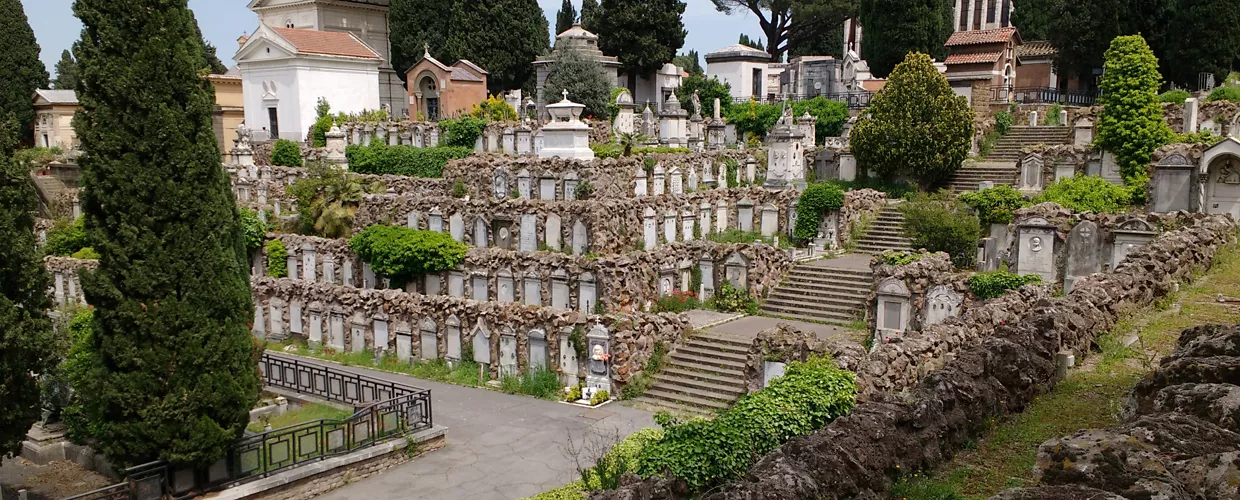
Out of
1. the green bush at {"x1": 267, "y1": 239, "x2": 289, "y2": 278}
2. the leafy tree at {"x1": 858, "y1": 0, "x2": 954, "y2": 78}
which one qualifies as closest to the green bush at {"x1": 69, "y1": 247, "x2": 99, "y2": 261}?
the green bush at {"x1": 267, "y1": 239, "x2": 289, "y2": 278}

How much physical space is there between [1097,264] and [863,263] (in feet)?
20.5

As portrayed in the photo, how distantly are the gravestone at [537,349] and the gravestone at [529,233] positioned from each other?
18.1 feet

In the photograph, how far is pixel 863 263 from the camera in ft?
82.1

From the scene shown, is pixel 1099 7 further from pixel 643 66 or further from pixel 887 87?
pixel 643 66

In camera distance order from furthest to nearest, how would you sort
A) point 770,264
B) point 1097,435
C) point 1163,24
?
point 1163,24 < point 770,264 < point 1097,435

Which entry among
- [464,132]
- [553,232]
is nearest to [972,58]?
[464,132]

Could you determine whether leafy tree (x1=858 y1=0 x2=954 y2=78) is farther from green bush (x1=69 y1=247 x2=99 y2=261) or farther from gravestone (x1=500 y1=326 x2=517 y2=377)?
green bush (x1=69 y1=247 x2=99 y2=261)

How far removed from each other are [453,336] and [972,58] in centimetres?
3321

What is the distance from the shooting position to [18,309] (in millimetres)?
12102

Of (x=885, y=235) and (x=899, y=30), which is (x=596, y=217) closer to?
(x=885, y=235)

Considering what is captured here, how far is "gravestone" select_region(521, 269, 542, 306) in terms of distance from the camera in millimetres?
23516

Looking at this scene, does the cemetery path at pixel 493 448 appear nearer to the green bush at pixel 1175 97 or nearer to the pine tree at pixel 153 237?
the pine tree at pixel 153 237

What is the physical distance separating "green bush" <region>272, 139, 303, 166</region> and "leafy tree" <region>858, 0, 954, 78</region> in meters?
27.8

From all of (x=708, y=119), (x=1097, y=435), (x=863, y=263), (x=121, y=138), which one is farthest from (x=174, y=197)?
(x=708, y=119)
